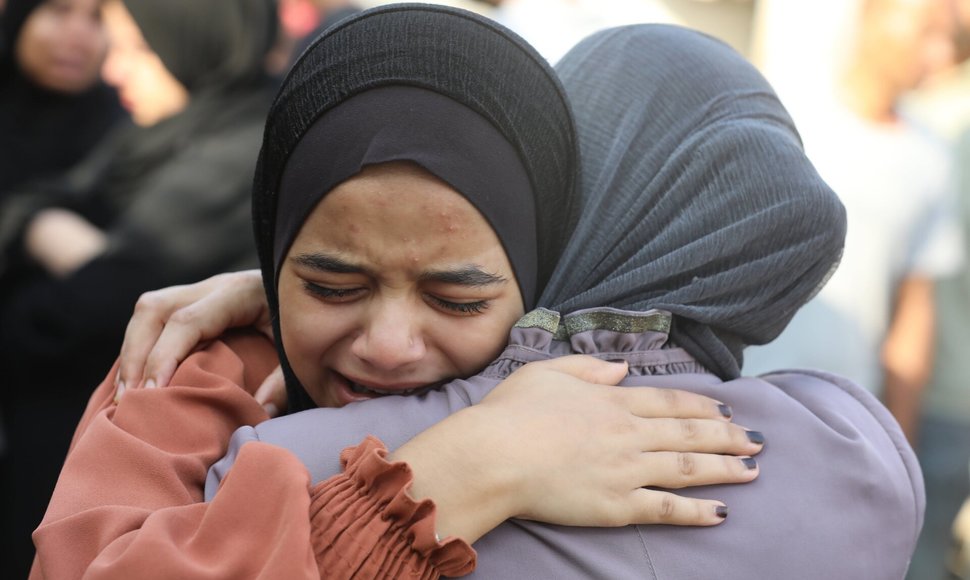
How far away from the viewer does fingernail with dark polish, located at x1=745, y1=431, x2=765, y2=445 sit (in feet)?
5.58

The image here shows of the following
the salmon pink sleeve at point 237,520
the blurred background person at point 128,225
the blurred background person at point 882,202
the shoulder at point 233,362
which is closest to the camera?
the salmon pink sleeve at point 237,520

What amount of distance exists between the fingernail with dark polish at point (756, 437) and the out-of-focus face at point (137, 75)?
97.8 inches

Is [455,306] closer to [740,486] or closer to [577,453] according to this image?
[577,453]

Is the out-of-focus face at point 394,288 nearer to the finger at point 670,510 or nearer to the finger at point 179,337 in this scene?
the finger at point 179,337

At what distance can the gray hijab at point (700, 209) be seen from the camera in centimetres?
179

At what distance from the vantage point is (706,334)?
70.4 inches

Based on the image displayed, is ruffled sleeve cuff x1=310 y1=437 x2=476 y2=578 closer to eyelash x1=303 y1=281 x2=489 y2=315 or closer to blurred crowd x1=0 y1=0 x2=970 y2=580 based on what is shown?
eyelash x1=303 y1=281 x2=489 y2=315

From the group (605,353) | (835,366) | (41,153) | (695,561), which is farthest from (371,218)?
(41,153)

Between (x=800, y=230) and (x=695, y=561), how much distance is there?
58 centimetres

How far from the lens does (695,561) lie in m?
1.58

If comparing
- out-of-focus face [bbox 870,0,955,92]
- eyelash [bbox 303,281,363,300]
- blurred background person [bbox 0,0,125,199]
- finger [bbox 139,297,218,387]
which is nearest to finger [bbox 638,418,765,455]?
eyelash [bbox 303,281,363,300]

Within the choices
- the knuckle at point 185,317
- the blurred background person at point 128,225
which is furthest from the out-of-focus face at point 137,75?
the knuckle at point 185,317

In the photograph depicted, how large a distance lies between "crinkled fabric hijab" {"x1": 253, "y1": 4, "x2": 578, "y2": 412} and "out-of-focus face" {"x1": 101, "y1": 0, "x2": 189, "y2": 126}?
6.32 feet

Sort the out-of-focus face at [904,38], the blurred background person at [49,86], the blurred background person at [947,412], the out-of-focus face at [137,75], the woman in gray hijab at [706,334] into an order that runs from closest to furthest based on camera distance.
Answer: the woman in gray hijab at [706,334], the out-of-focus face at [137,75], the out-of-focus face at [904,38], the blurred background person at [49,86], the blurred background person at [947,412]
